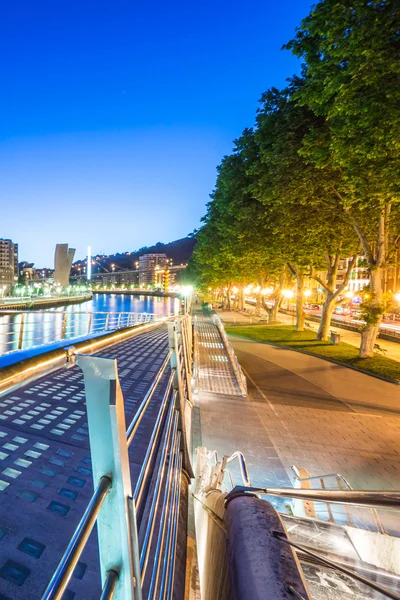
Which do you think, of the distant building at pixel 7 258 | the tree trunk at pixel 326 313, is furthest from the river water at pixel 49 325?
the distant building at pixel 7 258

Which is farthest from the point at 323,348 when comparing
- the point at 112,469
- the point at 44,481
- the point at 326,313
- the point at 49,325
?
the point at 49,325

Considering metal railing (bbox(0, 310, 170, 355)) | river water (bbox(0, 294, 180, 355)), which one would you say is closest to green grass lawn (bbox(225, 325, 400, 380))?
metal railing (bbox(0, 310, 170, 355))

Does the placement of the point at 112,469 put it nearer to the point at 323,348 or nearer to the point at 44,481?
the point at 44,481

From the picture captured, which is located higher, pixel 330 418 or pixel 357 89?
pixel 357 89

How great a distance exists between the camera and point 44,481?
2465mm

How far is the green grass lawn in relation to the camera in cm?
1243

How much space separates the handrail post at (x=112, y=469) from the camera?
3.05 feet

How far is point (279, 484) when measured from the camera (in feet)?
16.9

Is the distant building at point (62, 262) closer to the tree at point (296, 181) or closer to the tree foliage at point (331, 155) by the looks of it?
the tree foliage at point (331, 155)

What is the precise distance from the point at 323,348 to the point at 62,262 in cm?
7395

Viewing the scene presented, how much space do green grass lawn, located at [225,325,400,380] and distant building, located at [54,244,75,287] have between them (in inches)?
2533

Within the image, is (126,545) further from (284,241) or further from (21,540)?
(284,241)

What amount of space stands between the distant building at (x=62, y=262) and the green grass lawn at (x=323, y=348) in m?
64.3

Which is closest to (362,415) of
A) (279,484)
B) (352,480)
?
(352,480)
